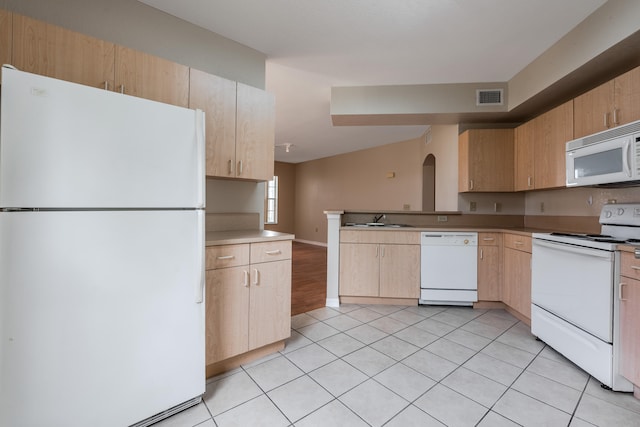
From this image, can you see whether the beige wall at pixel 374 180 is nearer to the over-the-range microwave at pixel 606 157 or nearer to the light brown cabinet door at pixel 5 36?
the over-the-range microwave at pixel 606 157

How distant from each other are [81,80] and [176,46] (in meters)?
0.80

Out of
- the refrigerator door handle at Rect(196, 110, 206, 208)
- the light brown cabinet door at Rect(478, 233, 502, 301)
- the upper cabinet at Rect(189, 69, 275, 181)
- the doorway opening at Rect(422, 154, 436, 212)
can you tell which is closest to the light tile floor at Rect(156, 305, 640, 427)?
the light brown cabinet door at Rect(478, 233, 502, 301)

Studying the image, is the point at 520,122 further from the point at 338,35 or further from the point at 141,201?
the point at 141,201

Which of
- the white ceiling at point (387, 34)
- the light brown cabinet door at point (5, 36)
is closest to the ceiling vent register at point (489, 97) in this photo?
the white ceiling at point (387, 34)

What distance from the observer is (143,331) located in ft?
4.15

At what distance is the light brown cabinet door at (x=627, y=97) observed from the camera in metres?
1.77

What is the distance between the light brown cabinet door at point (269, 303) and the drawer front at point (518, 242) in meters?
2.31

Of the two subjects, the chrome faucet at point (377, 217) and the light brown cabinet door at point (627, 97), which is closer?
the light brown cabinet door at point (627, 97)

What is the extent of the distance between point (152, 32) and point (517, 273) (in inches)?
152

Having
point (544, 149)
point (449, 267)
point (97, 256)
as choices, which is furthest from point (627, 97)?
point (97, 256)

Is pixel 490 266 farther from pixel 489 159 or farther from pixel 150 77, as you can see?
pixel 150 77

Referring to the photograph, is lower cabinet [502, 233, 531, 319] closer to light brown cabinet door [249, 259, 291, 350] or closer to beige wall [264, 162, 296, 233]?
light brown cabinet door [249, 259, 291, 350]

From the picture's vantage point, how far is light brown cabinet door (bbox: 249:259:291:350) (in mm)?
1855

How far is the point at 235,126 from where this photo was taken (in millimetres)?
2072
